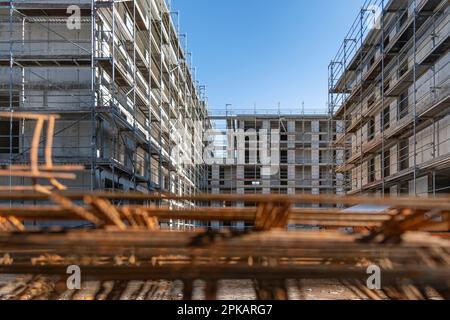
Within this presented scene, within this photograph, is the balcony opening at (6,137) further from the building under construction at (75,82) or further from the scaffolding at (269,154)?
the scaffolding at (269,154)

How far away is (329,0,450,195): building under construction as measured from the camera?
9.45 m

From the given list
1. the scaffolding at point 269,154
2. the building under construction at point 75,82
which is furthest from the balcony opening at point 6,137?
the scaffolding at point 269,154

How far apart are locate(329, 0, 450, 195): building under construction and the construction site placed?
0.08 m

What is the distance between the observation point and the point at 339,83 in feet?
61.3

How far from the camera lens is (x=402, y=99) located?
1268cm

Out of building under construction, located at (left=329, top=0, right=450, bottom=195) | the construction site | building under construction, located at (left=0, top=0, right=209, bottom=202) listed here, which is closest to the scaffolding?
the construction site

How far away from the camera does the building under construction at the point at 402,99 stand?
372 inches

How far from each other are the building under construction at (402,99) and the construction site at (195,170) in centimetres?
8

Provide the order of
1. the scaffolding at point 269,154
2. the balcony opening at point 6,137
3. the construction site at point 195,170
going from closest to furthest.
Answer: the construction site at point 195,170 < the balcony opening at point 6,137 < the scaffolding at point 269,154

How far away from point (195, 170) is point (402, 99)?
40.9 ft

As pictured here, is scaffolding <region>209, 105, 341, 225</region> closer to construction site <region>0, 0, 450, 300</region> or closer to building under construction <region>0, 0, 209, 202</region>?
construction site <region>0, 0, 450, 300</region>
